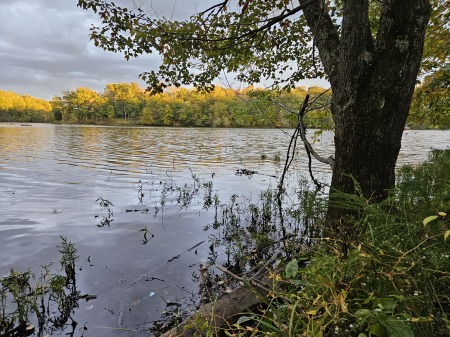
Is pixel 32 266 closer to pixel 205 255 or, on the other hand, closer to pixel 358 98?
pixel 205 255

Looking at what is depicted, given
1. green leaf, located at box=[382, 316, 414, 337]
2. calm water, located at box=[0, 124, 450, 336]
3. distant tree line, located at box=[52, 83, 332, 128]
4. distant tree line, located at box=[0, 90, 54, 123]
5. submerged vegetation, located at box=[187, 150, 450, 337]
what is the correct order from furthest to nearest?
distant tree line, located at box=[0, 90, 54, 123]
distant tree line, located at box=[52, 83, 332, 128]
calm water, located at box=[0, 124, 450, 336]
submerged vegetation, located at box=[187, 150, 450, 337]
green leaf, located at box=[382, 316, 414, 337]

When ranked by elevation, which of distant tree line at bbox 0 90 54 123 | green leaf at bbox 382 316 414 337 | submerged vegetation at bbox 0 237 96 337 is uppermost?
distant tree line at bbox 0 90 54 123

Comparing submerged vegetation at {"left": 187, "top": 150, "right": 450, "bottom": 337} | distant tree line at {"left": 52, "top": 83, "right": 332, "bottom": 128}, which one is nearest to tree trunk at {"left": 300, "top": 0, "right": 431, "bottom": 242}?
submerged vegetation at {"left": 187, "top": 150, "right": 450, "bottom": 337}

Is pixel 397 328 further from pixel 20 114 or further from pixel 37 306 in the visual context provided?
pixel 20 114

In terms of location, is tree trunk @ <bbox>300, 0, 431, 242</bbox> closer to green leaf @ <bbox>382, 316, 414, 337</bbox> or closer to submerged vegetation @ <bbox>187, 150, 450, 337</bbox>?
submerged vegetation @ <bbox>187, 150, 450, 337</bbox>

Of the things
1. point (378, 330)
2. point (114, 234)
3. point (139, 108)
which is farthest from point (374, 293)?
point (139, 108)

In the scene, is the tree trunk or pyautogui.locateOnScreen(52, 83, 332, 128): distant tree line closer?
the tree trunk

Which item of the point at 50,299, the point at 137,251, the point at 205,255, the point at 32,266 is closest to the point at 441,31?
the point at 205,255

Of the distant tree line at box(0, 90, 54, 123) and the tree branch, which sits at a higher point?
the distant tree line at box(0, 90, 54, 123)

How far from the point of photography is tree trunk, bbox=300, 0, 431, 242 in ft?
11.8

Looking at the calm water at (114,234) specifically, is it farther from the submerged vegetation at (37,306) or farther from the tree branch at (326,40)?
the tree branch at (326,40)

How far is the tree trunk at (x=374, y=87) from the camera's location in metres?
3.59

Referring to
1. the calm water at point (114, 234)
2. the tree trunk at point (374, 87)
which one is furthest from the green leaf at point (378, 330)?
the calm water at point (114, 234)

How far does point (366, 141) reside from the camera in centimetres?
386
